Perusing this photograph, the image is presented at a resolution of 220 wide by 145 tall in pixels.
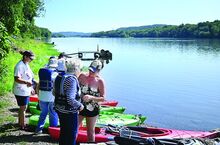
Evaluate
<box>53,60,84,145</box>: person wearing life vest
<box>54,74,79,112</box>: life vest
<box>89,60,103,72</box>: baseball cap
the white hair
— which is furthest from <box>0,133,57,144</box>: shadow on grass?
the white hair

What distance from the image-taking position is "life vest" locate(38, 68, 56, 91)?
405 inches

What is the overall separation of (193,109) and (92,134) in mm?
15649

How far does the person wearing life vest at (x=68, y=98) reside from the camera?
7078mm

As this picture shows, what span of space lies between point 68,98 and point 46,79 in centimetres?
337

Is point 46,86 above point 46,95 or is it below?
above

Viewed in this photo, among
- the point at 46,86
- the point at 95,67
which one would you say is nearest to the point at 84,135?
the point at 46,86

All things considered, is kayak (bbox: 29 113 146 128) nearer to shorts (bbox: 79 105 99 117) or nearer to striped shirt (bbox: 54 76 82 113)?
shorts (bbox: 79 105 99 117)

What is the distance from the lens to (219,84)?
108 ft

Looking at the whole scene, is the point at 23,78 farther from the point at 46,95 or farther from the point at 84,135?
the point at 84,135

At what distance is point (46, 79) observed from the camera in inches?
405

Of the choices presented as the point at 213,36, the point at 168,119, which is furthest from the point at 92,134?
the point at 213,36

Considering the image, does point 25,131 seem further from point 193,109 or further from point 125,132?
point 193,109

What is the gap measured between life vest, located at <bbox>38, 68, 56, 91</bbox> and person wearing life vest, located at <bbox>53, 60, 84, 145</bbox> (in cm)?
309

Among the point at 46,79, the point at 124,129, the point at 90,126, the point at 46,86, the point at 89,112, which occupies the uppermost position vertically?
the point at 46,79
